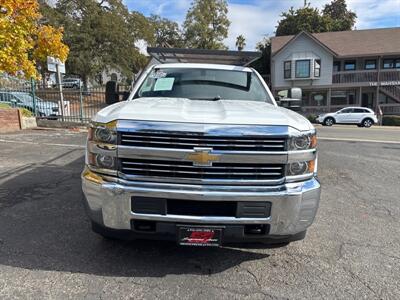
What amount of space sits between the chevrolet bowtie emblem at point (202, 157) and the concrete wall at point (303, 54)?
36173mm

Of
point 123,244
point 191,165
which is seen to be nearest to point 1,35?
point 123,244

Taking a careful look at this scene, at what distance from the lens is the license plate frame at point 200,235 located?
2.96m

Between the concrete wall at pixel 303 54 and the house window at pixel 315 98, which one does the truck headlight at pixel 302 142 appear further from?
the house window at pixel 315 98

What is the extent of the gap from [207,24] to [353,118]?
94.6ft

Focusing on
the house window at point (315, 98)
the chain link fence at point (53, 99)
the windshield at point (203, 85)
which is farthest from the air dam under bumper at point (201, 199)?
the house window at point (315, 98)

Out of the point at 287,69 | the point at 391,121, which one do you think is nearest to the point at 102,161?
the point at 391,121

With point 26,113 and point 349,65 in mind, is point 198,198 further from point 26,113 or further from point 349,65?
point 349,65

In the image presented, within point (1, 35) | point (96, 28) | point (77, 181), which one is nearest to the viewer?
point (77, 181)

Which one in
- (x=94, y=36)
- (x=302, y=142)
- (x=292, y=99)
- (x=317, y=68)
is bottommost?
(x=302, y=142)

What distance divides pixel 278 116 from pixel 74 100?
13819 millimetres

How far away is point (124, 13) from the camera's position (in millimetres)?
44781

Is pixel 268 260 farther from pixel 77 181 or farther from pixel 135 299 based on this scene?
pixel 77 181

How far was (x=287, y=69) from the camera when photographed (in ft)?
124

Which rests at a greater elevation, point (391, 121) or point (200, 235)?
point (200, 235)
